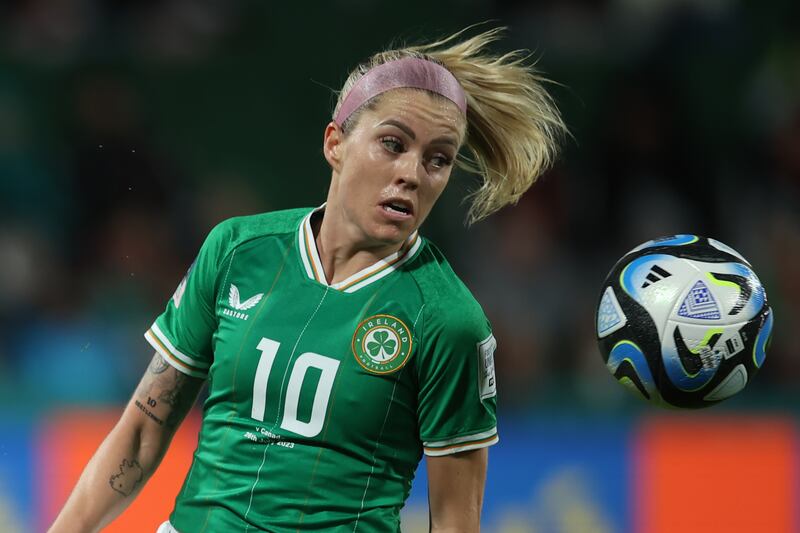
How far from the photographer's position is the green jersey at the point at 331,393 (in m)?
2.73

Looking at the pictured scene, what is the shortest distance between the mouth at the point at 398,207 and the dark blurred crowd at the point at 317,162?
3594mm

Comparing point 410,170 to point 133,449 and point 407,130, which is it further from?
point 133,449

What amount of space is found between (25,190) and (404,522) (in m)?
3.78

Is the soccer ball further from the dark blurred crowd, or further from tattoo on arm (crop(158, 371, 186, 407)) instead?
the dark blurred crowd

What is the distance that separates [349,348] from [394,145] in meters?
0.49

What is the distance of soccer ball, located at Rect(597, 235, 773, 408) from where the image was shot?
2.80 metres

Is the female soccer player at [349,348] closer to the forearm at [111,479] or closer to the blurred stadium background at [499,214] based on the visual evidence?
the forearm at [111,479]

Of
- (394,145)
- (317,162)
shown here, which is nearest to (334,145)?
(394,145)

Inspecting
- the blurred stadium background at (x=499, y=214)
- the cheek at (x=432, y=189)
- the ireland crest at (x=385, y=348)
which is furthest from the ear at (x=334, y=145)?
the blurred stadium background at (x=499, y=214)

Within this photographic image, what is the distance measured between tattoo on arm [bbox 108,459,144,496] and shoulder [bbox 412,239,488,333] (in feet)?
2.86

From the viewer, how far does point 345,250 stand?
2898 mm

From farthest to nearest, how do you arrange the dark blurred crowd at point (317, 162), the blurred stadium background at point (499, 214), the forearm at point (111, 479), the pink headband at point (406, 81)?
the dark blurred crowd at point (317, 162) → the blurred stadium background at point (499, 214) → the forearm at point (111, 479) → the pink headband at point (406, 81)

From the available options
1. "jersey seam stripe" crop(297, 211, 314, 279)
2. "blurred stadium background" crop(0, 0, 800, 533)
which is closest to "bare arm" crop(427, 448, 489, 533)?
"jersey seam stripe" crop(297, 211, 314, 279)

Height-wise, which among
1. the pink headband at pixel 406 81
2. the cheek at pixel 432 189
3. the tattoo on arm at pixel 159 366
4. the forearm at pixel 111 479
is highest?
the pink headband at pixel 406 81
